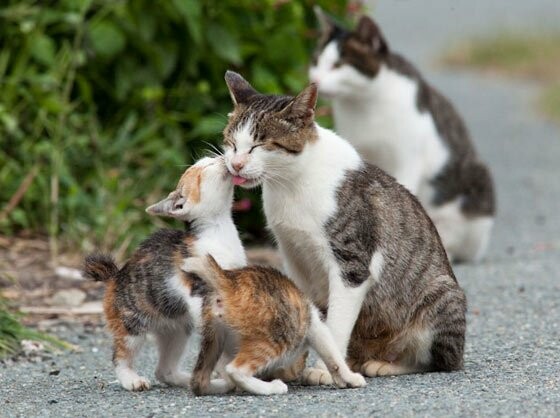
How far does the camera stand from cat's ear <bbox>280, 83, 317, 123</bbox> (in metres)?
5.18

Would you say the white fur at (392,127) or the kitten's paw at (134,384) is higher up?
the white fur at (392,127)

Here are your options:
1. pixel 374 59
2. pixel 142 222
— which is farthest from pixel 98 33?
pixel 374 59

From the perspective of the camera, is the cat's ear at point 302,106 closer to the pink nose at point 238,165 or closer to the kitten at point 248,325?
the pink nose at point 238,165

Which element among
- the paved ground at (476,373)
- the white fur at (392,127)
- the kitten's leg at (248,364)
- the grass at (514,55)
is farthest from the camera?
the grass at (514,55)

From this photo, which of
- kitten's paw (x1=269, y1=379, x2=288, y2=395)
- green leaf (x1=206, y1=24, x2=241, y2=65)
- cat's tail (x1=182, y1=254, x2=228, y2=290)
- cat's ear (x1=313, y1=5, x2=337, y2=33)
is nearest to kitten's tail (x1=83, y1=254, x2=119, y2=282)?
cat's tail (x1=182, y1=254, x2=228, y2=290)

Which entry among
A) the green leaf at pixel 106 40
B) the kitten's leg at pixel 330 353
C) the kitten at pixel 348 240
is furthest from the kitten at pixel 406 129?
the kitten's leg at pixel 330 353

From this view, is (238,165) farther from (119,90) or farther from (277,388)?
(119,90)

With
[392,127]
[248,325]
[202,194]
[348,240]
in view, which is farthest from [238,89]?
[392,127]

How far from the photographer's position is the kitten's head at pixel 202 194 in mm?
4996

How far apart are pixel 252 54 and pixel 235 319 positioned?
4119 millimetres

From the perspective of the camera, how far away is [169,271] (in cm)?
491

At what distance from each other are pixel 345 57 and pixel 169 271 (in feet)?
11.9

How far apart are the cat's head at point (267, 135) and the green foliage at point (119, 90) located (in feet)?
8.93

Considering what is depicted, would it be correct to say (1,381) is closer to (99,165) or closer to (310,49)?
(99,165)
